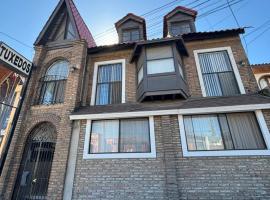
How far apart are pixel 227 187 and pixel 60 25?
11817mm

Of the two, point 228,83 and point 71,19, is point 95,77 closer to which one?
point 71,19

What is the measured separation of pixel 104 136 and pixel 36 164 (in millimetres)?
3124

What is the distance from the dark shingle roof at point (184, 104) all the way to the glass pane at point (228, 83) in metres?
0.46

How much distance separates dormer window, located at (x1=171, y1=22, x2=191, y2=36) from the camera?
32.8 ft

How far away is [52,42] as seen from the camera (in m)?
9.70

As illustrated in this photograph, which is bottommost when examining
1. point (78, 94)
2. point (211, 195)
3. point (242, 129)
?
point (211, 195)

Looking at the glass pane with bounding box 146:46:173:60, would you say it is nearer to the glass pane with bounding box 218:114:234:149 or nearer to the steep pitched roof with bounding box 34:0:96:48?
the glass pane with bounding box 218:114:234:149

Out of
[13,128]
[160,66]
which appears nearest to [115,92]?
[160,66]

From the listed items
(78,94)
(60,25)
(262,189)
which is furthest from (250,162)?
(60,25)

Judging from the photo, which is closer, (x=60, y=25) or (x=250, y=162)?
(x=250, y=162)

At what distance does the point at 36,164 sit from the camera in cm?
717

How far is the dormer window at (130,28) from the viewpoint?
34.6ft

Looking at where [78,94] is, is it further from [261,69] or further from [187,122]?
[261,69]

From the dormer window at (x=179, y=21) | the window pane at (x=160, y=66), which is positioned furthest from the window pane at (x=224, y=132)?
the dormer window at (x=179, y=21)
